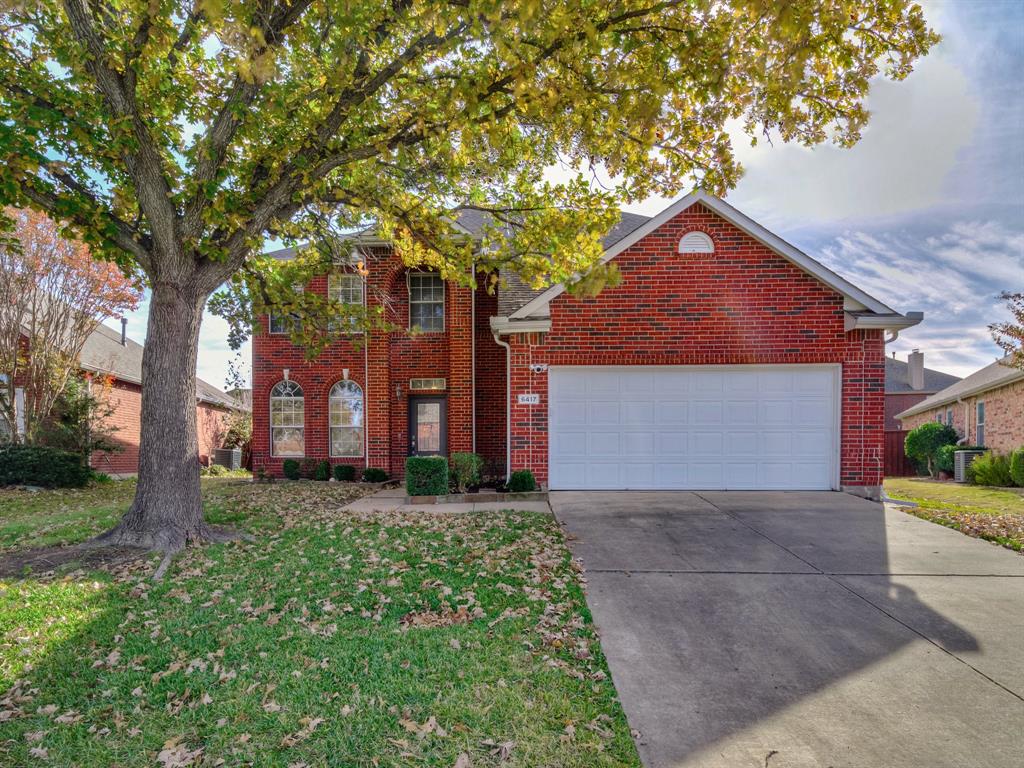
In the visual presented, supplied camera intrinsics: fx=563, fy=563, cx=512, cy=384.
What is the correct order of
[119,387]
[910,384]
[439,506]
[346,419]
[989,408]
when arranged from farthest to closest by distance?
1. [910,384]
2. [989,408]
3. [119,387]
4. [346,419]
5. [439,506]

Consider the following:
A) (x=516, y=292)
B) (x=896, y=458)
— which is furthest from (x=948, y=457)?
(x=516, y=292)

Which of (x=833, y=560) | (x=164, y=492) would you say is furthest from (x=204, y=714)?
(x=833, y=560)

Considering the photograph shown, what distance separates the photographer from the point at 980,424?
799 inches

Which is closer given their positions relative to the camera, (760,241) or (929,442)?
(760,241)

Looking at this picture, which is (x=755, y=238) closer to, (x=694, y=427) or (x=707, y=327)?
(x=707, y=327)

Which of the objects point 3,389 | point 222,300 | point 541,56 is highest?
point 541,56

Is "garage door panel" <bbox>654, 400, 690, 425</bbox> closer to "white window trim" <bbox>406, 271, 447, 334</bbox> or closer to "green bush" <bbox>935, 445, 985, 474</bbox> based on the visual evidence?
"white window trim" <bbox>406, 271, 447, 334</bbox>

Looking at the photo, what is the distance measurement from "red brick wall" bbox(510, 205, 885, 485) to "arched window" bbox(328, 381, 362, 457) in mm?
5962

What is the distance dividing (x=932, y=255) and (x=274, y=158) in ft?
52.8

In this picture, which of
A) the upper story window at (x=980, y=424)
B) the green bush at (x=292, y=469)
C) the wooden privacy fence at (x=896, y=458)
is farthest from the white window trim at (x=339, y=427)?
the wooden privacy fence at (x=896, y=458)

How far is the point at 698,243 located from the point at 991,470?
539 inches

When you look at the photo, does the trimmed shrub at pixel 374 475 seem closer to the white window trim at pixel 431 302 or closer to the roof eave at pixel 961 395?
the white window trim at pixel 431 302

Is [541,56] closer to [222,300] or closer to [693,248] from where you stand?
[693,248]

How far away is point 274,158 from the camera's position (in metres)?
7.19
